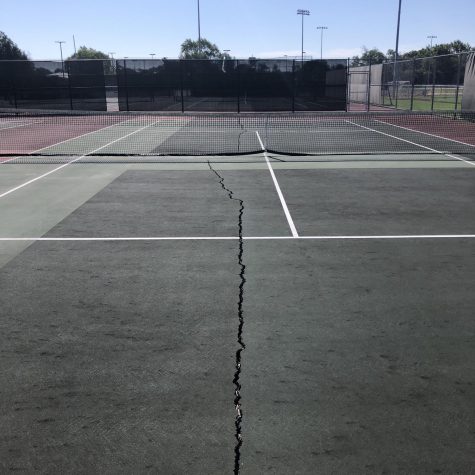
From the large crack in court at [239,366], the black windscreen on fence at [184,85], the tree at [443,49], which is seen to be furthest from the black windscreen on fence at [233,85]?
the tree at [443,49]

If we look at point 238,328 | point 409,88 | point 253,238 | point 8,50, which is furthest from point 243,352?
point 8,50

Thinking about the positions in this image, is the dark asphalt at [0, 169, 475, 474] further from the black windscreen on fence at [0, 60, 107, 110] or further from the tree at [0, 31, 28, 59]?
the tree at [0, 31, 28, 59]

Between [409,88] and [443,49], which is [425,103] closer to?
[409,88]

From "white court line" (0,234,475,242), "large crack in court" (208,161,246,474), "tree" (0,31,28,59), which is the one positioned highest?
"tree" (0,31,28,59)

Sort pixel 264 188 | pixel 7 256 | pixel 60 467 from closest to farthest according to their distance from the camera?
pixel 60 467 < pixel 7 256 < pixel 264 188

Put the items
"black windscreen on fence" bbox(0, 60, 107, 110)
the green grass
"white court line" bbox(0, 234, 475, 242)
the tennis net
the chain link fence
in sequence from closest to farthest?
1. "white court line" bbox(0, 234, 475, 242)
2. the tennis net
3. "black windscreen on fence" bbox(0, 60, 107, 110)
4. the green grass
5. the chain link fence

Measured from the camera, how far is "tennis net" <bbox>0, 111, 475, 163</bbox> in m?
18.2

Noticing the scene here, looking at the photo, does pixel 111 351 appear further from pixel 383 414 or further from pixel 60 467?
pixel 383 414

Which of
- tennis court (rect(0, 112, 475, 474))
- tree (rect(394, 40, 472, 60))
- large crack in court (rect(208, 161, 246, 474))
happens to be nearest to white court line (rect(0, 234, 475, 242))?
tennis court (rect(0, 112, 475, 474))

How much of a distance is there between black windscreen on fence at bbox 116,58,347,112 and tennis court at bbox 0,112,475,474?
825 inches

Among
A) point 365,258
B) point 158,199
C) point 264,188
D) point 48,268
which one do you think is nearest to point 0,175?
point 158,199

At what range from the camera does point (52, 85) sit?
32.6 meters

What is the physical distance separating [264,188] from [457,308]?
677 centimetres

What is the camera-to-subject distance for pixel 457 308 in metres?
5.44
